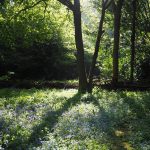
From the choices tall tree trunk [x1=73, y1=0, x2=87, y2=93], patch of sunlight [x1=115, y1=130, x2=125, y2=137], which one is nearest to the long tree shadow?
patch of sunlight [x1=115, y1=130, x2=125, y2=137]

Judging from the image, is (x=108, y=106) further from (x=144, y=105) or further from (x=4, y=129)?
(x=4, y=129)

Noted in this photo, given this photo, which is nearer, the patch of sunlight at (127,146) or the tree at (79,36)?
the patch of sunlight at (127,146)

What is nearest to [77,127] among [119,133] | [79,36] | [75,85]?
[119,133]

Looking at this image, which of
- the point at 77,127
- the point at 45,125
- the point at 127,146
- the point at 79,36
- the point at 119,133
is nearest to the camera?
the point at 127,146

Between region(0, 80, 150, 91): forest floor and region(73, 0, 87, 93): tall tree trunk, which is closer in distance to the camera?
region(73, 0, 87, 93): tall tree trunk

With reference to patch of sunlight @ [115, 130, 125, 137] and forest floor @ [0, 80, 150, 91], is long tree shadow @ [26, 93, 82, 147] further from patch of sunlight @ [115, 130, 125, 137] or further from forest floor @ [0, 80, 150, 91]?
forest floor @ [0, 80, 150, 91]

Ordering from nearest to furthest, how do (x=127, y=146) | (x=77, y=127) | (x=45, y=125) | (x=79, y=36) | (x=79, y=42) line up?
(x=127, y=146), (x=77, y=127), (x=45, y=125), (x=79, y=36), (x=79, y=42)

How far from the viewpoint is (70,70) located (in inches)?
1923

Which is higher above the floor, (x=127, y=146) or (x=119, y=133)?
(x=119, y=133)

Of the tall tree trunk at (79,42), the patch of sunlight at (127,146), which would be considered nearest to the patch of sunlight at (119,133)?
the patch of sunlight at (127,146)

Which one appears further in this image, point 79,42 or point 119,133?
point 79,42

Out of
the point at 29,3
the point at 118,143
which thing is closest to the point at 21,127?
the point at 118,143

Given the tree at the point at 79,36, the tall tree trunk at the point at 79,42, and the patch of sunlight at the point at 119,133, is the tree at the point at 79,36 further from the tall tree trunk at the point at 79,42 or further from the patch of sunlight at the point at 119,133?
the patch of sunlight at the point at 119,133

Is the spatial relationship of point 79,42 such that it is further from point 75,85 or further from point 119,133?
point 119,133
